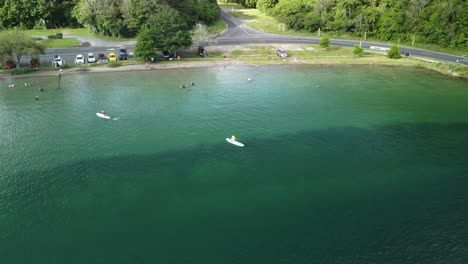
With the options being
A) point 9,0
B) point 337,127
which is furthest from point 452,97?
point 9,0

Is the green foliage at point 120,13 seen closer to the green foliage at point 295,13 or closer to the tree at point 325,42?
the green foliage at point 295,13

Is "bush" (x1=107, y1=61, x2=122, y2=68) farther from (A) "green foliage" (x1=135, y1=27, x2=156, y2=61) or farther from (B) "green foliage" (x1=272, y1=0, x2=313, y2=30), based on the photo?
(B) "green foliage" (x1=272, y1=0, x2=313, y2=30)

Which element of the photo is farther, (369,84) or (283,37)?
(283,37)

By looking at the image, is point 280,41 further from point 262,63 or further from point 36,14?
point 36,14

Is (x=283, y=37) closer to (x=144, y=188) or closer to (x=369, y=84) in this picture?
(x=369, y=84)

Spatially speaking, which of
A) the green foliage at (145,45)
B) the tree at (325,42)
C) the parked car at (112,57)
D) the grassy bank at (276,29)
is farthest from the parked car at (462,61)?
the parked car at (112,57)

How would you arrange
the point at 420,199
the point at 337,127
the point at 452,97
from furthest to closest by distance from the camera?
the point at 452,97, the point at 337,127, the point at 420,199
